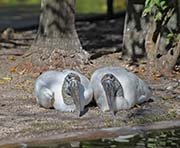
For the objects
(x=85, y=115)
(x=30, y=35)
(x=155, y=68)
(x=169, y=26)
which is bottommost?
(x=85, y=115)

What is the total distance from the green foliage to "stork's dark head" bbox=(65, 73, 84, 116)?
2.15 metres

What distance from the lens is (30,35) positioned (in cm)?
1745

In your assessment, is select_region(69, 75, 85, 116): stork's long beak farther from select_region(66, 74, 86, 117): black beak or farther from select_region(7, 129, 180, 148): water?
select_region(7, 129, 180, 148): water

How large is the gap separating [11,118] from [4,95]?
1440 millimetres

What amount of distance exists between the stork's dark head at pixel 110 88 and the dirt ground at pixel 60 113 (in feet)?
0.49

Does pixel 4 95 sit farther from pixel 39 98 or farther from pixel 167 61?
pixel 167 61

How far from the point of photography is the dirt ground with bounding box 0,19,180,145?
878cm

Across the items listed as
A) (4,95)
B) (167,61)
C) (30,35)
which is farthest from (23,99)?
(30,35)

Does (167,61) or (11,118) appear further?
(167,61)

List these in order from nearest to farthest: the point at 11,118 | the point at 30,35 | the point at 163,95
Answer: the point at 11,118 < the point at 163,95 < the point at 30,35

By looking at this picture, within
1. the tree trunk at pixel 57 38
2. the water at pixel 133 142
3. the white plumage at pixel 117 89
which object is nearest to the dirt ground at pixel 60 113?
the white plumage at pixel 117 89

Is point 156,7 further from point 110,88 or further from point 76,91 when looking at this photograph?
point 76,91

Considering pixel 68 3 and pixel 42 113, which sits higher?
pixel 68 3

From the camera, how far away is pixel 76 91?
30.6ft
